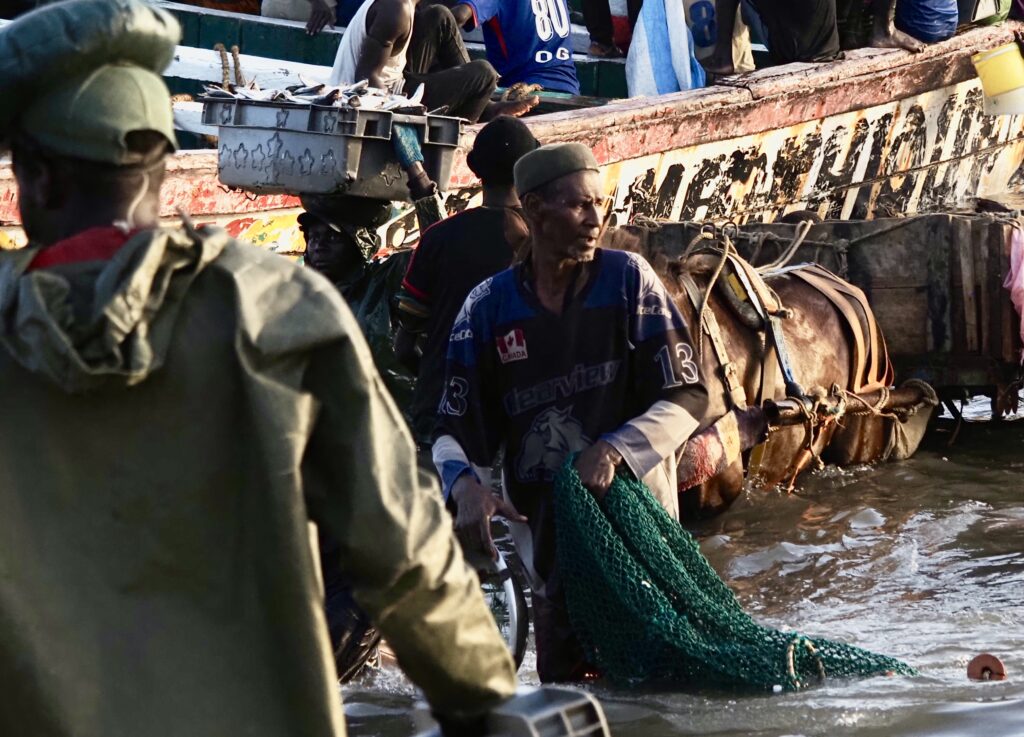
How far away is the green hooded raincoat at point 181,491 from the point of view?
2088 mm

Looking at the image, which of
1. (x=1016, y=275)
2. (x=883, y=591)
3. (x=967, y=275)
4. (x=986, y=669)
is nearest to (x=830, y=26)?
(x=967, y=275)

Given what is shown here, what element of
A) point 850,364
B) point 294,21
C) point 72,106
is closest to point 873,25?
point 294,21

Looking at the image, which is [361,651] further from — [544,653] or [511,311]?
[511,311]

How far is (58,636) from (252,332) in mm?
422

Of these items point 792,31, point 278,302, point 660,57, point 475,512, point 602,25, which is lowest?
point 475,512

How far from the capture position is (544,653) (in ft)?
16.3

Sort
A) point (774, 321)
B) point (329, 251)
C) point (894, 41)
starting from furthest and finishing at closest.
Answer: point (894, 41), point (774, 321), point (329, 251)

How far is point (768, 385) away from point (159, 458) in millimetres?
6208

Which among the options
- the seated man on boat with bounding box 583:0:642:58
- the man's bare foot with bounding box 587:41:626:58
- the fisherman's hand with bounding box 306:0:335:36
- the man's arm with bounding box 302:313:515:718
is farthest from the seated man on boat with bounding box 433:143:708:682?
the man's bare foot with bounding box 587:41:626:58

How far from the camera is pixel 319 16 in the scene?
532 inches

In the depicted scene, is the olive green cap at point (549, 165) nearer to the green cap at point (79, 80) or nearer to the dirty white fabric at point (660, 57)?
the green cap at point (79, 80)

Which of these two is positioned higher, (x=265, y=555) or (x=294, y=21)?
(x=294, y=21)

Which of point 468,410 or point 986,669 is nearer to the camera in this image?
point 468,410

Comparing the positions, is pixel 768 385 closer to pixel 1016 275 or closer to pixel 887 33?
pixel 1016 275
